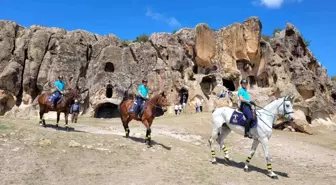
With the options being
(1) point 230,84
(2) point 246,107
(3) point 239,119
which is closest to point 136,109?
(3) point 239,119

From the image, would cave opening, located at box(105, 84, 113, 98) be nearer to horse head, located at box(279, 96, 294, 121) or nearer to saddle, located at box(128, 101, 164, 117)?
saddle, located at box(128, 101, 164, 117)

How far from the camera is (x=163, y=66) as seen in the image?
1318 inches

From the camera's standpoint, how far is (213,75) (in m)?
34.7

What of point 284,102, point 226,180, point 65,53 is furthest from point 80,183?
point 65,53

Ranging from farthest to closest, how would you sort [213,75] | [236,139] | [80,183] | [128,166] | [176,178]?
1. [213,75]
2. [236,139]
3. [128,166]
4. [176,178]
5. [80,183]

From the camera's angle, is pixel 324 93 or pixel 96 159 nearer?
pixel 96 159

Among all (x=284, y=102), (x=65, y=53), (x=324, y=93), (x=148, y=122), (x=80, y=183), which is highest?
(x=65, y=53)

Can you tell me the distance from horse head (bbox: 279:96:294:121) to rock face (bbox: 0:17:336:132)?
1995 centimetres

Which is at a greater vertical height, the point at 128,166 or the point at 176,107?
the point at 176,107

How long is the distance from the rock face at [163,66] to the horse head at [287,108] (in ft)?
65.4

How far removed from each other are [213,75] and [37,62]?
63.2 ft

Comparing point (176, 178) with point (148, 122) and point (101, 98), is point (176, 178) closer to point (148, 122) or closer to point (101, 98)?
point (148, 122)

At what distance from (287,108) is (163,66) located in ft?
78.5

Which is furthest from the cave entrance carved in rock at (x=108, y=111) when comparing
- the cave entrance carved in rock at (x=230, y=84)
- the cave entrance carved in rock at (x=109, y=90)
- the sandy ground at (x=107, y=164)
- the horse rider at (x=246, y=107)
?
the horse rider at (x=246, y=107)
